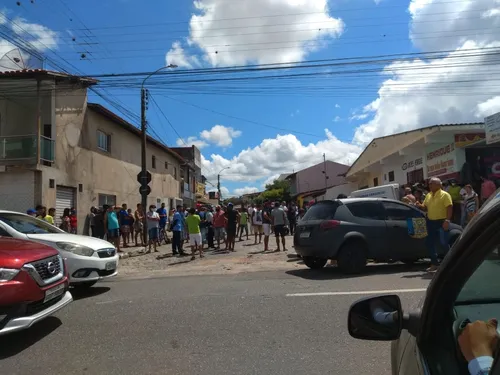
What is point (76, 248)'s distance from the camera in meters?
7.90

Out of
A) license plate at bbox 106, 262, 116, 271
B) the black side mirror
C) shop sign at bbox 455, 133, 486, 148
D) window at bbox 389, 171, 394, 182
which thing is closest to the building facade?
license plate at bbox 106, 262, 116, 271

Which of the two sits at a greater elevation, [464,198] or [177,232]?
[464,198]

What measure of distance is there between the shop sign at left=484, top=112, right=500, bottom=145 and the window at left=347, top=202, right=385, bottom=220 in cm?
740

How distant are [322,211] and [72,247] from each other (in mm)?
4945

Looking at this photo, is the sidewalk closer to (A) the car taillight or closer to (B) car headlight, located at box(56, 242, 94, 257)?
(A) the car taillight

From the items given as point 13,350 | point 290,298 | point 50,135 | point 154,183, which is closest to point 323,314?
point 290,298

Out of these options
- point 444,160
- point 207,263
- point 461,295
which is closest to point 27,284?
point 461,295

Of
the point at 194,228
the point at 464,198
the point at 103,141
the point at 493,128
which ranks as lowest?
the point at 194,228

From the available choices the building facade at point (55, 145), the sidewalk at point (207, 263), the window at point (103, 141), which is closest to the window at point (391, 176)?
the sidewalk at point (207, 263)

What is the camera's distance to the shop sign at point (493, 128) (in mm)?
14250

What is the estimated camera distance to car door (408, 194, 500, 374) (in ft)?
5.04

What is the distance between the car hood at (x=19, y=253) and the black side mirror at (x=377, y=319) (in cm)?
410

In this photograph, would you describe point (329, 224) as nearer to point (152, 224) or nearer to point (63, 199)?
point (152, 224)

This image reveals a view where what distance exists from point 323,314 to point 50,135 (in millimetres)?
15303
